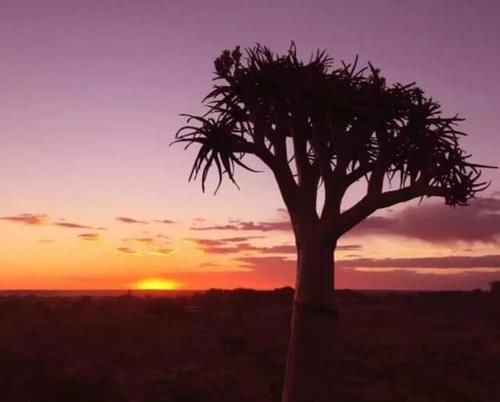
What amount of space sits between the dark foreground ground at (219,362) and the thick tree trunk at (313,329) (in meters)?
0.29

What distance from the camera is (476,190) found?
8484mm

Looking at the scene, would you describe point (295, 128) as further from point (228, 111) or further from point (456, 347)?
A: point (456, 347)

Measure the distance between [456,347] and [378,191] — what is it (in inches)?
809

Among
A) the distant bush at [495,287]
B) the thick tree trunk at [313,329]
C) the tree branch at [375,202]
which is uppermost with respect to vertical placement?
the distant bush at [495,287]

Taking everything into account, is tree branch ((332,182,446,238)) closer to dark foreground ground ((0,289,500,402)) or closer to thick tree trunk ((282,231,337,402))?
thick tree trunk ((282,231,337,402))

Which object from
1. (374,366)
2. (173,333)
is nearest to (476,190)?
(374,366)

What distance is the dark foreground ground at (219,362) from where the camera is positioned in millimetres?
15258

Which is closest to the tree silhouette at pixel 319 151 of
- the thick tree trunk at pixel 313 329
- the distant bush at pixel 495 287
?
the thick tree trunk at pixel 313 329

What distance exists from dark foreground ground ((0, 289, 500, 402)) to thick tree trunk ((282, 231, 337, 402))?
285 millimetres

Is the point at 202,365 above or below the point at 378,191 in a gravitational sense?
below

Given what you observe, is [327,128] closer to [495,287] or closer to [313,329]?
[313,329]

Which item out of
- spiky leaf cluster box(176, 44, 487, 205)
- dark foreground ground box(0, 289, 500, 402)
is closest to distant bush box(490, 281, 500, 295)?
dark foreground ground box(0, 289, 500, 402)

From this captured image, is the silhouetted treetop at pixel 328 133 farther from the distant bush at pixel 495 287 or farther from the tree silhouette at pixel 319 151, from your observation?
the distant bush at pixel 495 287

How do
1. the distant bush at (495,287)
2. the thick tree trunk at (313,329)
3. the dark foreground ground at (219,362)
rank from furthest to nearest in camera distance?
the distant bush at (495,287) < the dark foreground ground at (219,362) < the thick tree trunk at (313,329)
